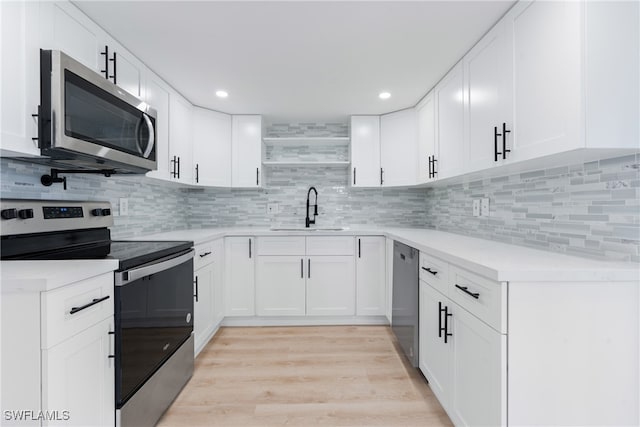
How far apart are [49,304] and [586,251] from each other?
2.10m

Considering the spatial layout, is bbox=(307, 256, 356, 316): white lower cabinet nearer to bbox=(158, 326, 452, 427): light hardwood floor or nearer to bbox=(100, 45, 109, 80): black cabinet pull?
bbox=(158, 326, 452, 427): light hardwood floor

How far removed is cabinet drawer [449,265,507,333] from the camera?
1047 millimetres

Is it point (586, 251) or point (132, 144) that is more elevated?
point (132, 144)

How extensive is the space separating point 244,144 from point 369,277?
1851 millimetres

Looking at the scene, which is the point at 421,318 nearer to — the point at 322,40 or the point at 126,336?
the point at 126,336

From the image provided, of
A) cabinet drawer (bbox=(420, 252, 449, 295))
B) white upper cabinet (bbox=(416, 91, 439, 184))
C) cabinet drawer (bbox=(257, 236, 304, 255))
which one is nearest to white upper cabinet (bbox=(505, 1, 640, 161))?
cabinet drawer (bbox=(420, 252, 449, 295))

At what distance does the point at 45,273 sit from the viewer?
98 cm

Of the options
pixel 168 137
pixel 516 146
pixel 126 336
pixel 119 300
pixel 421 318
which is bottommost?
pixel 421 318

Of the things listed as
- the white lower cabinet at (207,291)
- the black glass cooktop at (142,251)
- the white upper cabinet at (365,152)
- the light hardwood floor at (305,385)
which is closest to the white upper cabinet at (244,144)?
the white lower cabinet at (207,291)

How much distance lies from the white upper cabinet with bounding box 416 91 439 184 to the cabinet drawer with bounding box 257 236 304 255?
1.28 meters

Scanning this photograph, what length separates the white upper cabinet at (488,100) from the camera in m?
1.50

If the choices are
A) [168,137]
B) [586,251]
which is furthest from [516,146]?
[168,137]

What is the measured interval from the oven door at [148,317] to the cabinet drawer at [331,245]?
1203 mm

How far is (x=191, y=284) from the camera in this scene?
195 cm
